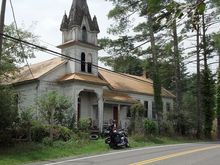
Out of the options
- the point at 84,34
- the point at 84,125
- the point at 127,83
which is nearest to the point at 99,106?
the point at 84,34

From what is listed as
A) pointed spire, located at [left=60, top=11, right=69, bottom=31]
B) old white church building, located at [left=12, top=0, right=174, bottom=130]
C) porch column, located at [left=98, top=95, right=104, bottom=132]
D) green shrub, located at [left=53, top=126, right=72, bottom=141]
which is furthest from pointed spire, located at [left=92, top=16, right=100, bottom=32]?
green shrub, located at [left=53, top=126, right=72, bottom=141]

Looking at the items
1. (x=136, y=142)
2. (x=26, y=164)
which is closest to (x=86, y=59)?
(x=136, y=142)

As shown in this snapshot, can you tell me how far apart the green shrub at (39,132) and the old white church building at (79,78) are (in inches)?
347

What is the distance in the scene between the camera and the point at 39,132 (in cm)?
2489

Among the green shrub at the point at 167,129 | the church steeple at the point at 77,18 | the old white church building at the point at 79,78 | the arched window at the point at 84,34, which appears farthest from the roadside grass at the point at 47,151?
the church steeple at the point at 77,18

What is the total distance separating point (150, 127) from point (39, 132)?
11307mm

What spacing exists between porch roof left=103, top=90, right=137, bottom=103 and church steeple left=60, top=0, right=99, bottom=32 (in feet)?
18.7

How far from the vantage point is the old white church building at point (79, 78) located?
114 ft

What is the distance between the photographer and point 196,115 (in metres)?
43.7

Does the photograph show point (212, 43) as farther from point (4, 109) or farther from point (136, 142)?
point (4, 109)

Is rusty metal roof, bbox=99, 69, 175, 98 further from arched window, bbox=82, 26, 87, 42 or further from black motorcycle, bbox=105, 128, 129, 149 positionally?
black motorcycle, bbox=105, 128, 129, 149

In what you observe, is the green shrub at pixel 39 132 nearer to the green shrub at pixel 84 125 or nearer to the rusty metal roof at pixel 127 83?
the green shrub at pixel 84 125

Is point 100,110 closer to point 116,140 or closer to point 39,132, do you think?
point 39,132

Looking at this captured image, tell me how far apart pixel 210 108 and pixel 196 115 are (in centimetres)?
196
